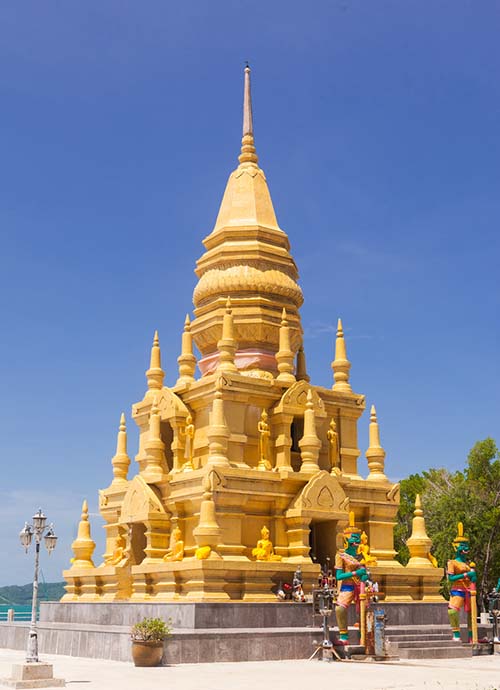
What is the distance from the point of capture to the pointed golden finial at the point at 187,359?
106 feet

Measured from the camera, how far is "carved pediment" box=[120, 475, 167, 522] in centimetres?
2956

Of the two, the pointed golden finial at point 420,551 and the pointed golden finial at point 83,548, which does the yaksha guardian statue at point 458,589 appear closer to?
the pointed golden finial at point 420,551

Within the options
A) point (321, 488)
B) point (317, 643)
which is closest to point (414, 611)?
point (321, 488)

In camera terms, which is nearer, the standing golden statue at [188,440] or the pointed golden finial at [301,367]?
the standing golden statue at [188,440]

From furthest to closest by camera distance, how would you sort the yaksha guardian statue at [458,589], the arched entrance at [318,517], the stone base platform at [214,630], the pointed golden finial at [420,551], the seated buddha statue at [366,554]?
the pointed golden finial at [420,551] < the seated buddha statue at [366,554] < the arched entrance at [318,517] < the yaksha guardian statue at [458,589] < the stone base platform at [214,630]

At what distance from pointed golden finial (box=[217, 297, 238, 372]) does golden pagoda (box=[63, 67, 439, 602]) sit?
5 cm

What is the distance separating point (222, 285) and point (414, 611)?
1289 centimetres

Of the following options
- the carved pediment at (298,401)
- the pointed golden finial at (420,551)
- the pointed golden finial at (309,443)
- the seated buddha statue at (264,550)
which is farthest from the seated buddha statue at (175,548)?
the pointed golden finial at (420,551)

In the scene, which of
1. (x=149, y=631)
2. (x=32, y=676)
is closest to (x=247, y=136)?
(x=149, y=631)

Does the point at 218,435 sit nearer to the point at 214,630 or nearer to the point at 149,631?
the point at 214,630

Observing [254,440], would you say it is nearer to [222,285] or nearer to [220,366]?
[220,366]

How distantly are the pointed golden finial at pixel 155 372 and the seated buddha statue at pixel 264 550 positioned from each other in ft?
25.2

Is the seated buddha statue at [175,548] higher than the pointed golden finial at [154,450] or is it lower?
lower

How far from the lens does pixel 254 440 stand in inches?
1187
